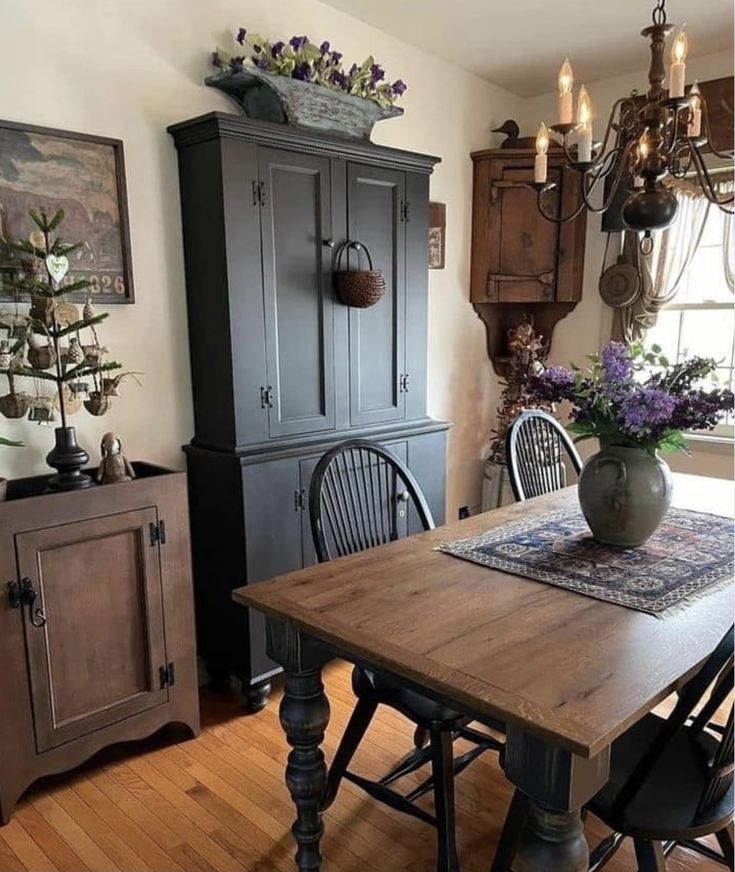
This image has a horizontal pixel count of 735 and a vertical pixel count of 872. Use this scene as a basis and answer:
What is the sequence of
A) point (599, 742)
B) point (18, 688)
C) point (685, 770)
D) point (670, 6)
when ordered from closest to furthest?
point (599, 742), point (685, 770), point (18, 688), point (670, 6)

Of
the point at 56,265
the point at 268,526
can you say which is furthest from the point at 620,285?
the point at 56,265

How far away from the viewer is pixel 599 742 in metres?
1.01

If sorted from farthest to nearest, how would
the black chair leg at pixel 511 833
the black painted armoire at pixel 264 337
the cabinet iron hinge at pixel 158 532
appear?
the black painted armoire at pixel 264 337
the cabinet iron hinge at pixel 158 532
the black chair leg at pixel 511 833

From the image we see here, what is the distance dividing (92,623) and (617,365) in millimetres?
1646

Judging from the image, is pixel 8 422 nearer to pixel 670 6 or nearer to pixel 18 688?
pixel 18 688

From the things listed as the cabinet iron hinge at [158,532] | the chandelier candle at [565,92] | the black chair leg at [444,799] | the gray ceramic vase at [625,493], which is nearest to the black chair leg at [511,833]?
the black chair leg at [444,799]

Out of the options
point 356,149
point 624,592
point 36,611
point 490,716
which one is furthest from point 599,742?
point 356,149

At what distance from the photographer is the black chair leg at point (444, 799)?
163 centimetres

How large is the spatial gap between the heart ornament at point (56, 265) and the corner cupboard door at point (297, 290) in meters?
0.67

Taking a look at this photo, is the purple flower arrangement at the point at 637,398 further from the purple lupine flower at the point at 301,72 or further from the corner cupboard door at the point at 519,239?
the corner cupboard door at the point at 519,239

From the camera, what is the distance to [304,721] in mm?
1551

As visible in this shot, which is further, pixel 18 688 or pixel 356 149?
pixel 356 149

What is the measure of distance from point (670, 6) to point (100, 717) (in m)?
3.38

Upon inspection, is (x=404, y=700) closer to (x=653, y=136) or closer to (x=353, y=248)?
(x=653, y=136)
